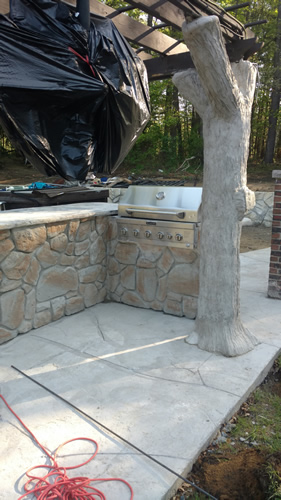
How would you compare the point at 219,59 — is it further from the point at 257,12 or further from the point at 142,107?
the point at 257,12

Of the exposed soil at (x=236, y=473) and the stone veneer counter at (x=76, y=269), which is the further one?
the stone veneer counter at (x=76, y=269)

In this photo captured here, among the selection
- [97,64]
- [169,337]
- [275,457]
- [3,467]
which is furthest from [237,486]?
[97,64]

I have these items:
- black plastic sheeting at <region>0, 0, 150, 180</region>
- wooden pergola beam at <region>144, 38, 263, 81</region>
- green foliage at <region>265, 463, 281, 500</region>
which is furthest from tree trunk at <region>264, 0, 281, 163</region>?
green foliage at <region>265, 463, 281, 500</region>

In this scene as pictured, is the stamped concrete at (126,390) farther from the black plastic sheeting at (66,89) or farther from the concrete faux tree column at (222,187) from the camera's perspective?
the black plastic sheeting at (66,89)

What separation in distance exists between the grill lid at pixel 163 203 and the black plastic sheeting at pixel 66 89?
745 mm

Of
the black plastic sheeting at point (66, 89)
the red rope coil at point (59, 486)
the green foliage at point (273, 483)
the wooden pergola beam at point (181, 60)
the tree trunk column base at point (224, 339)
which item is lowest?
the green foliage at point (273, 483)

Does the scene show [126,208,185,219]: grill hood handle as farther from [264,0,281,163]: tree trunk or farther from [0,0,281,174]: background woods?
[264,0,281,163]: tree trunk

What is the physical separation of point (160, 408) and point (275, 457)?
694 millimetres

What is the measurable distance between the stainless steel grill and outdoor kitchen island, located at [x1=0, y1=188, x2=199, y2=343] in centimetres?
4

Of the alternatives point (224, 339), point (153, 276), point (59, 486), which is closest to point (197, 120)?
point (153, 276)

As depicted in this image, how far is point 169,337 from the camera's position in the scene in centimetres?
340

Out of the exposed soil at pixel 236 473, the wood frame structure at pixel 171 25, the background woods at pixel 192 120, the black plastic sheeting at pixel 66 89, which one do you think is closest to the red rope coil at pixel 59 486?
the exposed soil at pixel 236 473

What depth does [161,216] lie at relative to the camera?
375 cm

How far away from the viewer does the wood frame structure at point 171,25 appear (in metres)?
2.60
